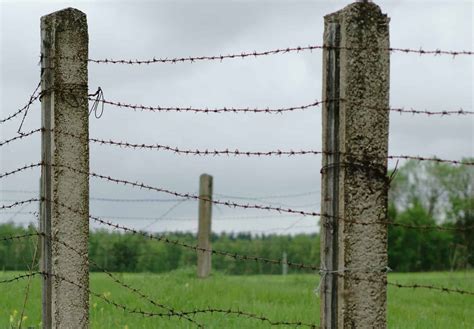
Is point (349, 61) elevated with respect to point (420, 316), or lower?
elevated

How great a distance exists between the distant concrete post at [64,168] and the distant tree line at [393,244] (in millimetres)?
15882

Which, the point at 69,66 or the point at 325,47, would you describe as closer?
the point at 325,47

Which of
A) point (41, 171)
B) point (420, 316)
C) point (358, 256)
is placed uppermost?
point (41, 171)

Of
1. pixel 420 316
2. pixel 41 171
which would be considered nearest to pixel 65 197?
pixel 41 171

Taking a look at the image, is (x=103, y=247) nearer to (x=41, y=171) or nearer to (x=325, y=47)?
(x=41, y=171)

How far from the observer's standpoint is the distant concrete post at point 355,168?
401 centimetres

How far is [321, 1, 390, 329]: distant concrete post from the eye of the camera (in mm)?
4008

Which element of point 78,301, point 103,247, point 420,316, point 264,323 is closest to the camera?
point 78,301

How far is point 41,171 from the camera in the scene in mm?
5586

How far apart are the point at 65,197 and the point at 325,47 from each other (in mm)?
2329

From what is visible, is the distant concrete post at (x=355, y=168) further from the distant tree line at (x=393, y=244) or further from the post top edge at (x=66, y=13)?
the distant tree line at (x=393, y=244)

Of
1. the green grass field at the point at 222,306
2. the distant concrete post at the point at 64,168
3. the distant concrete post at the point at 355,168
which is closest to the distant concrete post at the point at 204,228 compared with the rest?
the green grass field at the point at 222,306

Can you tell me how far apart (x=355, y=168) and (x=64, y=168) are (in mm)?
2335

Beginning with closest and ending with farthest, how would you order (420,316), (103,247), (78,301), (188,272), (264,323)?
(78,301) → (264,323) → (420,316) → (188,272) → (103,247)
